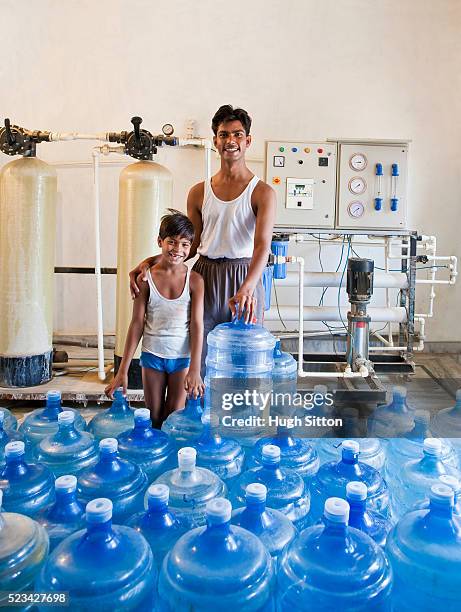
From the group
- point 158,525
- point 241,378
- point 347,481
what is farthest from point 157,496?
point 241,378

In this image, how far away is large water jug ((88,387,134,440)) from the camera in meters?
1.66

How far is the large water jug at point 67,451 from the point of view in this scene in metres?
1.32

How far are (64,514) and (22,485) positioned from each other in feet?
0.56

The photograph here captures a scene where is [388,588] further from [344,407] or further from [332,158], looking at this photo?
[332,158]

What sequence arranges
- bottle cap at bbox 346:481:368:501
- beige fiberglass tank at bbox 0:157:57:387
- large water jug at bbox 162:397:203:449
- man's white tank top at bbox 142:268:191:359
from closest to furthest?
bottle cap at bbox 346:481:368:501 < large water jug at bbox 162:397:203:449 < man's white tank top at bbox 142:268:191:359 < beige fiberglass tank at bbox 0:157:57:387

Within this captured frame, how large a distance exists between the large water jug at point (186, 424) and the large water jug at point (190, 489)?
0.44 metres

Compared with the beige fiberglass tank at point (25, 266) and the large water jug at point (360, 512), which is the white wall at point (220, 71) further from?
the large water jug at point (360, 512)

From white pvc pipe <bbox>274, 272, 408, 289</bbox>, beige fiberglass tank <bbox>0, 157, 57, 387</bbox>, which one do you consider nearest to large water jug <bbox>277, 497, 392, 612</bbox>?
beige fiberglass tank <bbox>0, 157, 57, 387</bbox>

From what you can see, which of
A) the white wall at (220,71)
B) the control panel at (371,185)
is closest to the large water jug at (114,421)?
the control panel at (371,185)

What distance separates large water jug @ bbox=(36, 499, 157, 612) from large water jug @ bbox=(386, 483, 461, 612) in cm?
41

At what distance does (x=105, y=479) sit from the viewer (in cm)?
113

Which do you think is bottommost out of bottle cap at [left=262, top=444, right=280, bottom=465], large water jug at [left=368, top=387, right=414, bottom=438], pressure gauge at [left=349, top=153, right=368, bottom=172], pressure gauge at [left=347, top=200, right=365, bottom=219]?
large water jug at [left=368, top=387, right=414, bottom=438]

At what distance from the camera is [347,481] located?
115 cm

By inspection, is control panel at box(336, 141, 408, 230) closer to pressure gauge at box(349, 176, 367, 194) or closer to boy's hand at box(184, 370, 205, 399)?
pressure gauge at box(349, 176, 367, 194)
